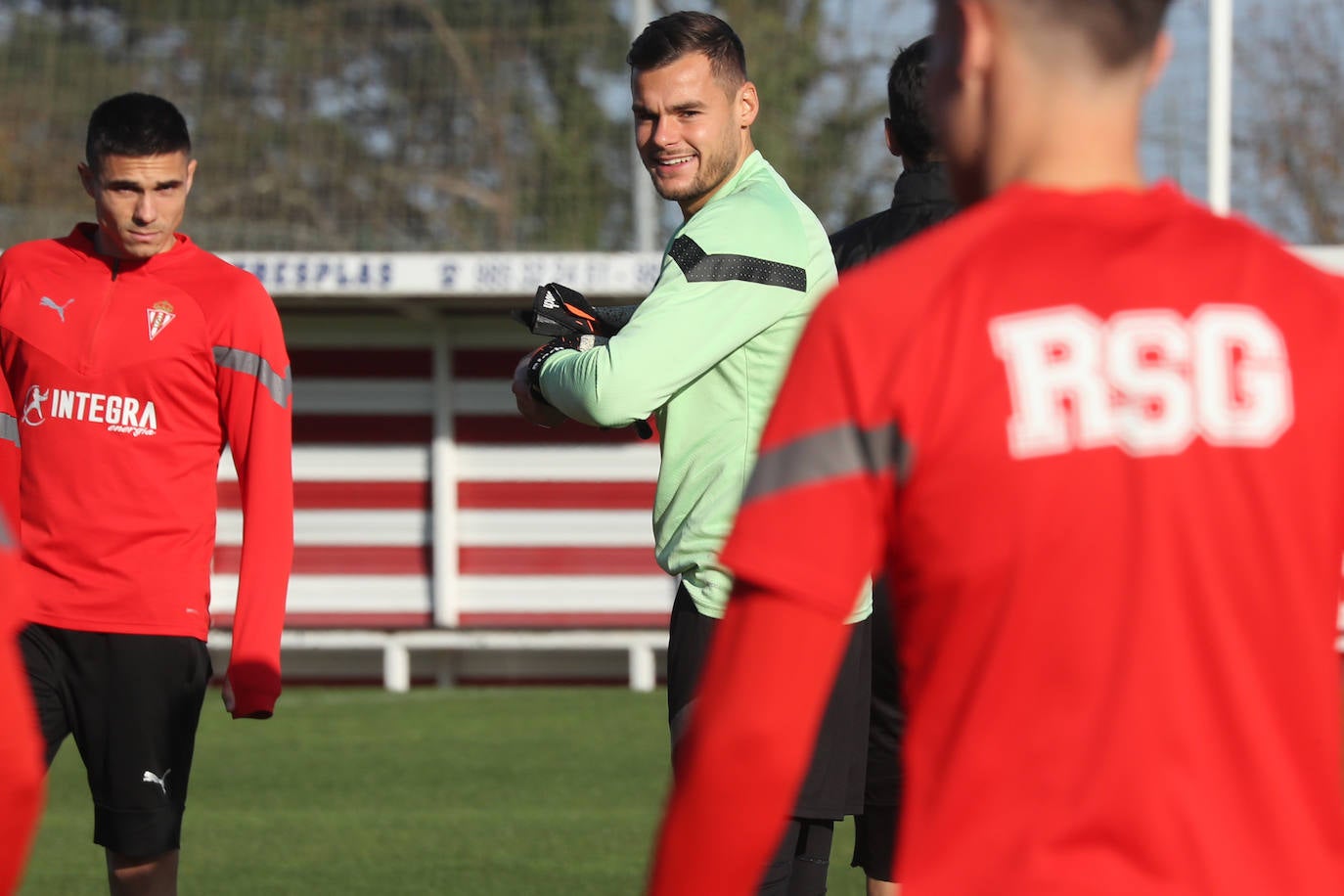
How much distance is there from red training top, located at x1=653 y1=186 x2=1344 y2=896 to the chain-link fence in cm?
1075

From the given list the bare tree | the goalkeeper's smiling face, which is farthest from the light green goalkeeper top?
the bare tree

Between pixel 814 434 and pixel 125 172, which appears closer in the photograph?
pixel 814 434

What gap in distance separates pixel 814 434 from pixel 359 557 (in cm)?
1116

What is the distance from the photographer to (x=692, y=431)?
357 centimetres

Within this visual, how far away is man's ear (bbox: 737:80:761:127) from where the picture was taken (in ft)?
13.1

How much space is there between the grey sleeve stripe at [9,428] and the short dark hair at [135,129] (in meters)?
0.65

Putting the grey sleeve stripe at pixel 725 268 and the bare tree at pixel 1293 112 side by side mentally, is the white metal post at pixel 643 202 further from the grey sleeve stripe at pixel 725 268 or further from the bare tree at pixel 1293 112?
the grey sleeve stripe at pixel 725 268

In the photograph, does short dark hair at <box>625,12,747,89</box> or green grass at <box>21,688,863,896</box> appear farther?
green grass at <box>21,688,863,896</box>

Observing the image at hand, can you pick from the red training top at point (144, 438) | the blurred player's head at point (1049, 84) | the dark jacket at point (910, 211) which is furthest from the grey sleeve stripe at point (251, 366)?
the blurred player's head at point (1049, 84)

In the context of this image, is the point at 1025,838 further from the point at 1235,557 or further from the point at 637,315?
the point at 637,315

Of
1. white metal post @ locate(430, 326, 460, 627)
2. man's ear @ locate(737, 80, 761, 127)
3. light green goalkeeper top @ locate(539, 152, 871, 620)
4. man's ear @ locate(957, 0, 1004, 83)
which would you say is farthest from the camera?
white metal post @ locate(430, 326, 460, 627)

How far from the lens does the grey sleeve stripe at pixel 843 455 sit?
1568 millimetres

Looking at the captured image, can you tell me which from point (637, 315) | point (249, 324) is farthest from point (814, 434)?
point (249, 324)

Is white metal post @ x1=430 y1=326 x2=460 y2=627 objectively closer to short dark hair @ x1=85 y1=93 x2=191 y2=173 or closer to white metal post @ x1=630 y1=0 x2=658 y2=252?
white metal post @ x1=630 y1=0 x2=658 y2=252
